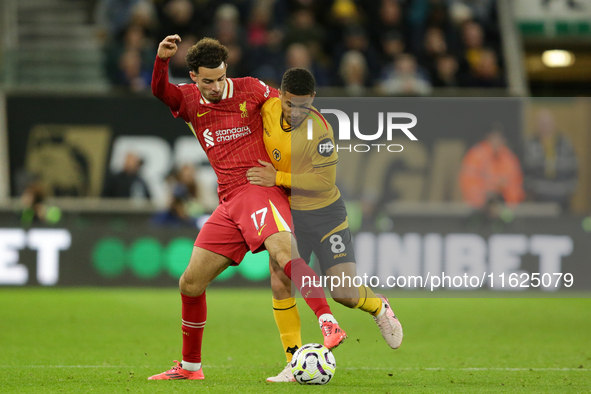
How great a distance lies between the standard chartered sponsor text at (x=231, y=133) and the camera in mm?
5375

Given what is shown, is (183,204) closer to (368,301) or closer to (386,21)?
(386,21)

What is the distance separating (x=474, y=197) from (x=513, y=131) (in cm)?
89

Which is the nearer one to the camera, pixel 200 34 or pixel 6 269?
pixel 6 269

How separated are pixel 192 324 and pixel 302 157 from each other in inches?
51.7

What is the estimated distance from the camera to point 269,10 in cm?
1504

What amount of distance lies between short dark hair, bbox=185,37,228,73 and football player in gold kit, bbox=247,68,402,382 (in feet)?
1.44

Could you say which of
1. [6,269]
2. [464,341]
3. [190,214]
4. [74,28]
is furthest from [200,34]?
[464,341]

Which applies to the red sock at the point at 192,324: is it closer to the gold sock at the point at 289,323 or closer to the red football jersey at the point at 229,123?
the gold sock at the point at 289,323

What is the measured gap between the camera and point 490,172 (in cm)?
902

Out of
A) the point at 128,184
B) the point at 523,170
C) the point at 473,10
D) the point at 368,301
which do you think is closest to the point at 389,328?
the point at 368,301

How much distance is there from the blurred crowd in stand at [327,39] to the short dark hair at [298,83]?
7.98 m

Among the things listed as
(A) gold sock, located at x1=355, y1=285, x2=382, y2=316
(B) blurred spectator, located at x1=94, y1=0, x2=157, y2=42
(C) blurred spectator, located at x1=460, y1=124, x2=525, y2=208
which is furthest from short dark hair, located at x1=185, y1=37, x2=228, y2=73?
(B) blurred spectator, located at x1=94, y1=0, x2=157, y2=42

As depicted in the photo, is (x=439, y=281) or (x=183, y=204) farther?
(x=183, y=204)

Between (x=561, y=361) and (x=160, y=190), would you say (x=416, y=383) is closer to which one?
(x=561, y=361)
